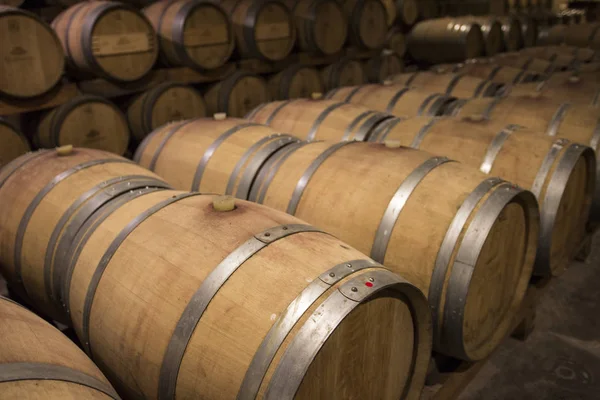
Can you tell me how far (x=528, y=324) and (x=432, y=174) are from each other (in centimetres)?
174

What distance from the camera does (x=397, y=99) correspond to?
4.82 m

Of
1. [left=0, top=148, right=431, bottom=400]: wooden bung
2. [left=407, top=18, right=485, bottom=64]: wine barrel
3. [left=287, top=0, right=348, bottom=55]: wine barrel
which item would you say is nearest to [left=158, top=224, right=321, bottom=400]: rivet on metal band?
[left=0, top=148, right=431, bottom=400]: wooden bung

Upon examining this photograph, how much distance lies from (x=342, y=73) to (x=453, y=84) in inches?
66.1

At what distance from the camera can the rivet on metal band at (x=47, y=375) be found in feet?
4.01

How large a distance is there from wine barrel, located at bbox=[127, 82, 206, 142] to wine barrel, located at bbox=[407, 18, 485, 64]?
16.1 feet

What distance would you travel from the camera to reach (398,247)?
2.28m

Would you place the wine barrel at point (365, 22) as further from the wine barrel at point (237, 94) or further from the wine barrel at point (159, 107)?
the wine barrel at point (159, 107)

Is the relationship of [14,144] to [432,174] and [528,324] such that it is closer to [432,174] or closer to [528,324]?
[432,174]

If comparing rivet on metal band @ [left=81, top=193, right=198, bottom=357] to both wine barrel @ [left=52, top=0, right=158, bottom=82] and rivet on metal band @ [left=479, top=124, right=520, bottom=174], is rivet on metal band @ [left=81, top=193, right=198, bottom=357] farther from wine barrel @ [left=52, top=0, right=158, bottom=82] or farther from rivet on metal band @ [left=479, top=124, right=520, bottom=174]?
wine barrel @ [left=52, top=0, right=158, bottom=82]

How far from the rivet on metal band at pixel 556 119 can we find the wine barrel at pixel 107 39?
12.1 ft

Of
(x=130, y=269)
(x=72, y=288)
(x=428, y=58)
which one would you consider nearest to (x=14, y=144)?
(x=72, y=288)

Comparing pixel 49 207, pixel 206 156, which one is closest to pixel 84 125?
pixel 206 156

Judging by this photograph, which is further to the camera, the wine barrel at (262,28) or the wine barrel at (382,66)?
the wine barrel at (382,66)

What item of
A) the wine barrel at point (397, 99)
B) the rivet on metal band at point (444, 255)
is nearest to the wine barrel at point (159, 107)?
the wine barrel at point (397, 99)
